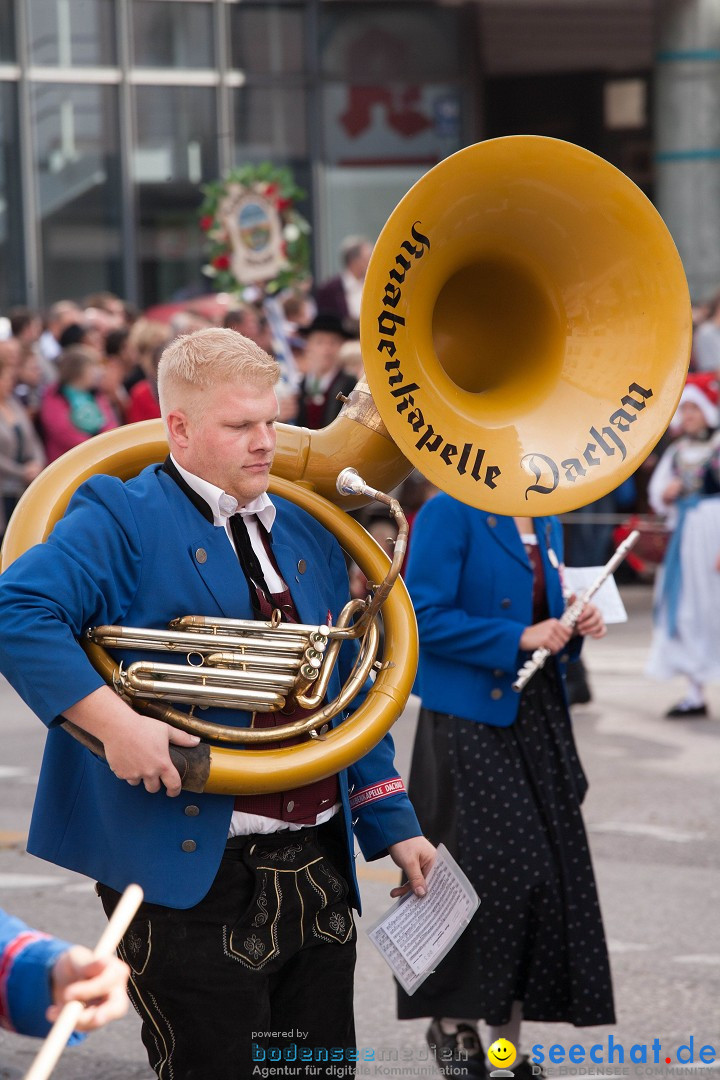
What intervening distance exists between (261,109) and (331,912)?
1847 cm

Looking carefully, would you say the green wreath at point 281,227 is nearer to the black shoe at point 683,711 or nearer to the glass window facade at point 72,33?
the black shoe at point 683,711

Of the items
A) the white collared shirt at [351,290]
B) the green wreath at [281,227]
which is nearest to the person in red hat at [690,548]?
the white collared shirt at [351,290]

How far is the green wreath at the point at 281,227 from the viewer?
12.0 metres

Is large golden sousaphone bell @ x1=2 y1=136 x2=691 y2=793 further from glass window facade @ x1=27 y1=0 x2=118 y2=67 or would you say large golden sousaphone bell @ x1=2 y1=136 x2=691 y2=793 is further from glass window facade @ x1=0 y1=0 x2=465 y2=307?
glass window facade @ x1=27 y1=0 x2=118 y2=67

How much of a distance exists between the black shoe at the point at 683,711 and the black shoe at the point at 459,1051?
486 cm

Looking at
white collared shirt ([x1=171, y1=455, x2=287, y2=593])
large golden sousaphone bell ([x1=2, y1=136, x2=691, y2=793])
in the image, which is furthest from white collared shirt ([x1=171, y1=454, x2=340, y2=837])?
large golden sousaphone bell ([x1=2, y1=136, x2=691, y2=793])

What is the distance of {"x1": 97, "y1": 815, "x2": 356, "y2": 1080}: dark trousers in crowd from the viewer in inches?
116

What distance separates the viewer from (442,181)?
3.23 meters

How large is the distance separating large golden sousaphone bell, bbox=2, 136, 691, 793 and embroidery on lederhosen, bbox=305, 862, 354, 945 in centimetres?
26

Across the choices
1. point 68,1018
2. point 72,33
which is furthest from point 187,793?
point 72,33

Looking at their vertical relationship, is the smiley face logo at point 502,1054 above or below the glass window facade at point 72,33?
below

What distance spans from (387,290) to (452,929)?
4.13 feet

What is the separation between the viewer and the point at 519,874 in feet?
13.6

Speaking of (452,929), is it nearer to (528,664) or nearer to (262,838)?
(262,838)
